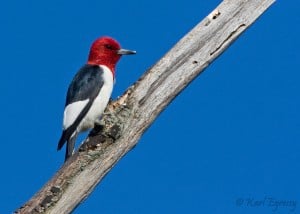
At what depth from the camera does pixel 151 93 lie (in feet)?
16.7

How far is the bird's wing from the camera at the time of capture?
23.1 feet

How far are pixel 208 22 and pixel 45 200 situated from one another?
75.7 inches

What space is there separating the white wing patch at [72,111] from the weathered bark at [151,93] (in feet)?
6.42

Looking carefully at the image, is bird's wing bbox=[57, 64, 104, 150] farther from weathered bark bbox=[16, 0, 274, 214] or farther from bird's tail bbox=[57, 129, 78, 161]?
weathered bark bbox=[16, 0, 274, 214]

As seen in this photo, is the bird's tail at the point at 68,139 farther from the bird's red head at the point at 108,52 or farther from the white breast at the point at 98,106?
the bird's red head at the point at 108,52

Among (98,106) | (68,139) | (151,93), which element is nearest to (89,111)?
(98,106)

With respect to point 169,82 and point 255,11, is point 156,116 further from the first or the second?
point 255,11

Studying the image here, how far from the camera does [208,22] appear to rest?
5.20m

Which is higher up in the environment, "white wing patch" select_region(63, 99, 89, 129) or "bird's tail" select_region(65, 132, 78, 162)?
"white wing patch" select_region(63, 99, 89, 129)

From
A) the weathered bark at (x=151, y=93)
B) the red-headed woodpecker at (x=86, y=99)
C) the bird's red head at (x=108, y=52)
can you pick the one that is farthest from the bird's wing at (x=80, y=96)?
the weathered bark at (x=151, y=93)

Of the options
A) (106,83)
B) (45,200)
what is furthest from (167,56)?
(106,83)

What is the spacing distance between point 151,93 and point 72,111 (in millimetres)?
2258

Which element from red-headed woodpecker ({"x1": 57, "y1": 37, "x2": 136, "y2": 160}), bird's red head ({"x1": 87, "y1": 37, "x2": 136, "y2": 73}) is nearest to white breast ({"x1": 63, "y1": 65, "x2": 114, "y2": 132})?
red-headed woodpecker ({"x1": 57, "y1": 37, "x2": 136, "y2": 160})

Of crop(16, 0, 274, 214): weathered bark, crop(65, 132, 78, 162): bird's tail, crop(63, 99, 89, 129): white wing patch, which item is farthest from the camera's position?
crop(63, 99, 89, 129): white wing patch
